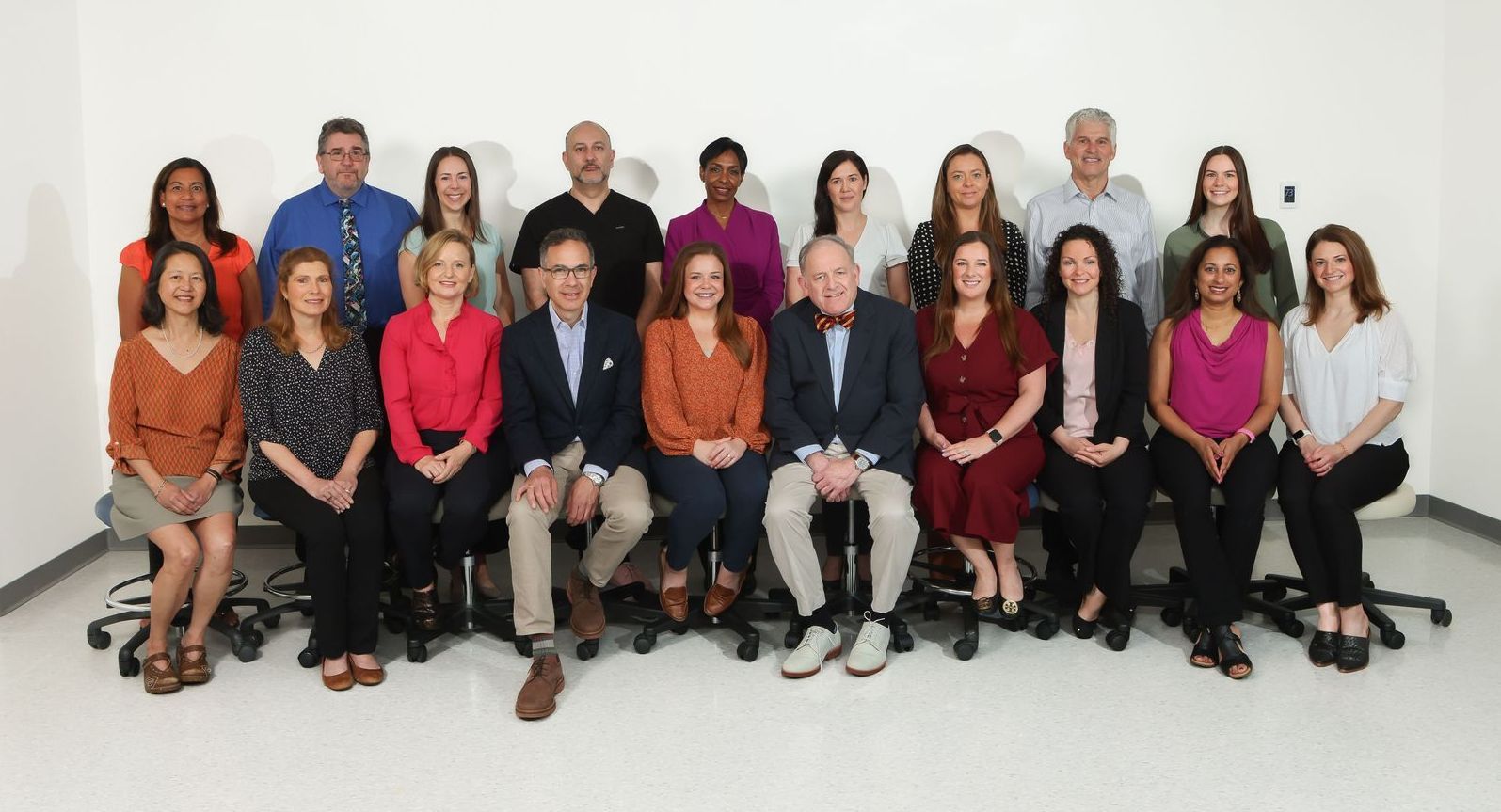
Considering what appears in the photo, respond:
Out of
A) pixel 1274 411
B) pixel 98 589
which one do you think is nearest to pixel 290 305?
pixel 98 589

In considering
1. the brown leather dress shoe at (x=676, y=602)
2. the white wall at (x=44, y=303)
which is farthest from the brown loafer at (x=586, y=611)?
the white wall at (x=44, y=303)

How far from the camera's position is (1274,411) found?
4.09 metres

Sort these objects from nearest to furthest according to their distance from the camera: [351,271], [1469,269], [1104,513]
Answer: [1104,513], [351,271], [1469,269]

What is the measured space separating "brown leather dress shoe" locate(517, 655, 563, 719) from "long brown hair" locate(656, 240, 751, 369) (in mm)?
1181

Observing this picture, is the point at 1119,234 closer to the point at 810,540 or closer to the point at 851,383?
the point at 851,383

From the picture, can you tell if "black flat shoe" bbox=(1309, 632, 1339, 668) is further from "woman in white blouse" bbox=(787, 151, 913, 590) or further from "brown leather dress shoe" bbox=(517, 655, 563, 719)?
"brown leather dress shoe" bbox=(517, 655, 563, 719)

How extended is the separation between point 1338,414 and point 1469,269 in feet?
5.90

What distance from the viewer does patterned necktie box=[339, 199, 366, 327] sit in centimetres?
444

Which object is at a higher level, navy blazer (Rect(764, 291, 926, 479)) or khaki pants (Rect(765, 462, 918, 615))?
navy blazer (Rect(764, 291, 926, 479))

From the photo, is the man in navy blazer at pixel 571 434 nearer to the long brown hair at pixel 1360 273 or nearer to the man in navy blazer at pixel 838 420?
the man in navy blazer at pixel 838 420

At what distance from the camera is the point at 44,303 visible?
4.78 m

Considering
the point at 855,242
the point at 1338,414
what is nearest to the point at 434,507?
the point at 855,242

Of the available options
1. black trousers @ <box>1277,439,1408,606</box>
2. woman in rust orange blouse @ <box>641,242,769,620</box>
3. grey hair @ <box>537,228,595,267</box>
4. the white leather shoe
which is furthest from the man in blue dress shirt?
black trousers @ <box>1277,439,1408,606</box>

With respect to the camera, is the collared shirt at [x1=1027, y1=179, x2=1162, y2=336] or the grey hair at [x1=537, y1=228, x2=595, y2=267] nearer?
the grey hair at [x1=537, y1=228, x2=595, y2=267]
